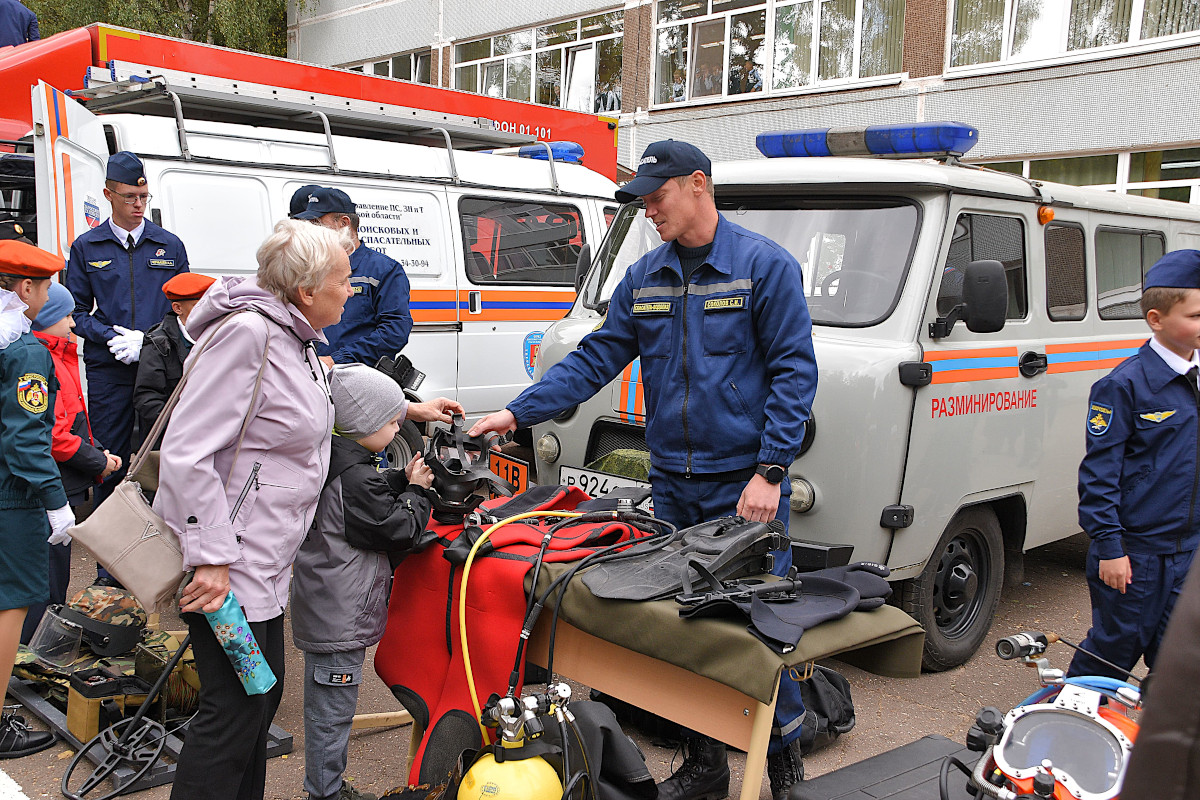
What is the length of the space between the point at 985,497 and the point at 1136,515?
128cm

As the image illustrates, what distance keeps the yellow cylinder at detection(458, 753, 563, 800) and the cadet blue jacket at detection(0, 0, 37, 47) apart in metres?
10.2

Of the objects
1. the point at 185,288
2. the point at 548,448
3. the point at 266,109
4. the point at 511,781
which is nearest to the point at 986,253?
the point at 548,448

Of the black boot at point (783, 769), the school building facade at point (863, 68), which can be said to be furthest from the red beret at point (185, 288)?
the school building facade at point (863, 68)

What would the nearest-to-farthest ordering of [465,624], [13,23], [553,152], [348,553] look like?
[465,624] → [348,553] → [553,152] → [13,23]

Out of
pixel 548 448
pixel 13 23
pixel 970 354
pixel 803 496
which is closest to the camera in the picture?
pixel 803 496

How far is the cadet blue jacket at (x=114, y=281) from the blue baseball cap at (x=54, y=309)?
4.48ft

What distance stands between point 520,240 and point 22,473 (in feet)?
16.5

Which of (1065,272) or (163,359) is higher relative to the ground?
(1065,272)

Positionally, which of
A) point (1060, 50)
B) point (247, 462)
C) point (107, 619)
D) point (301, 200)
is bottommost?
point (107, 619)

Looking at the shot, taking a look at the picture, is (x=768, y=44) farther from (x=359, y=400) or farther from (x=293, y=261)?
(x=293, y=261)

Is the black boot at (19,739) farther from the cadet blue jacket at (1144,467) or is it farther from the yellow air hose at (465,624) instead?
the cadet blue jacket at (1144,467)

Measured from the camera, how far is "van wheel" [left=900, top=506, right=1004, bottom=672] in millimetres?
4656

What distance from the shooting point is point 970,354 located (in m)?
4.64

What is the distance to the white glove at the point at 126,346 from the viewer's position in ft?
18.0
